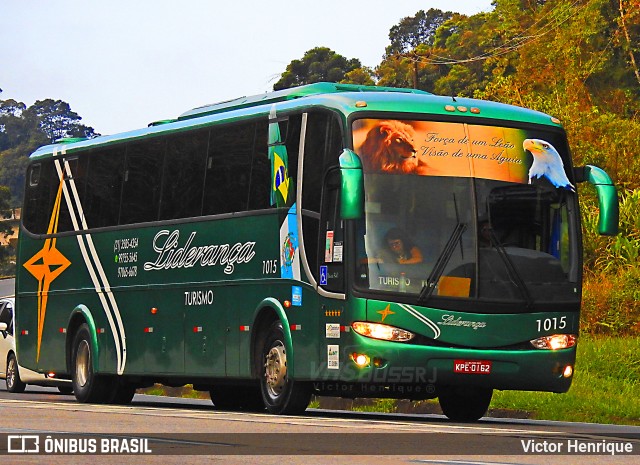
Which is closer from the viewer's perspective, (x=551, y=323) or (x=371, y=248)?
(x=371, y=248)

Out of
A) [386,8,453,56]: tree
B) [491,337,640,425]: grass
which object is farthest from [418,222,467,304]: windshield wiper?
[386,8,453,56]: tree

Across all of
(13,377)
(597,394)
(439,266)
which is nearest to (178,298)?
(439,266)

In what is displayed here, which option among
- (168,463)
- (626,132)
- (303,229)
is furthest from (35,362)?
(626,132)

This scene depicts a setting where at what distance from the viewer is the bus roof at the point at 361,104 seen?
18156mm

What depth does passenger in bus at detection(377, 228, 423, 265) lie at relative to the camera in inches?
685

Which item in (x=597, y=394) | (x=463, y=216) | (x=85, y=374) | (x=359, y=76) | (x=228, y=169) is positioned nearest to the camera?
(x=463, y=216)

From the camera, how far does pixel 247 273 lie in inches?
774

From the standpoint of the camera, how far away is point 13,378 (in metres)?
28.9

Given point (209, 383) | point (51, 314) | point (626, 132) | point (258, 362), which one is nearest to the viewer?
point (258, 362)

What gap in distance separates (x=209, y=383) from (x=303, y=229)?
366 centimetres

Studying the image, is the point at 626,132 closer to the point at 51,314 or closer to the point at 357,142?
the point at 51,314

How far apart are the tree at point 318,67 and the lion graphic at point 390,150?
86.6 meters

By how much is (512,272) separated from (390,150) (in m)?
1.91

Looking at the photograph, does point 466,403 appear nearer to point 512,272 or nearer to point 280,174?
point 512,272
